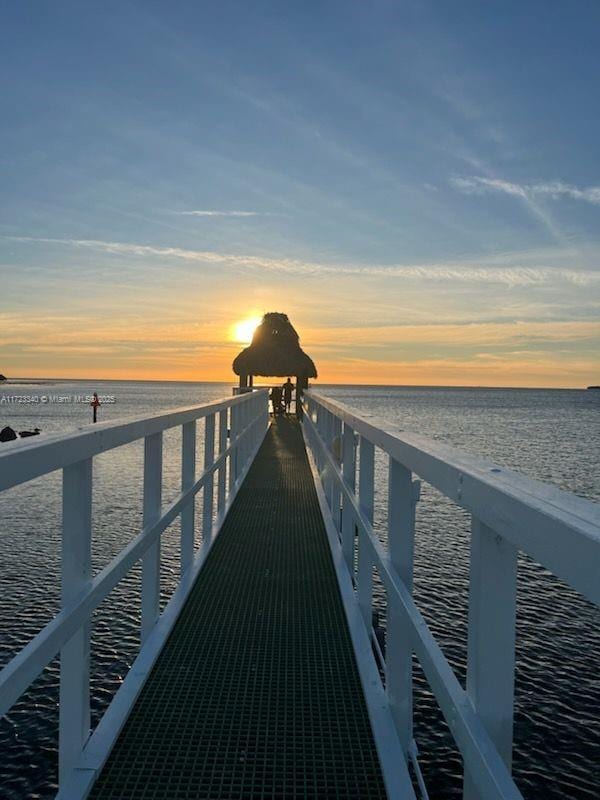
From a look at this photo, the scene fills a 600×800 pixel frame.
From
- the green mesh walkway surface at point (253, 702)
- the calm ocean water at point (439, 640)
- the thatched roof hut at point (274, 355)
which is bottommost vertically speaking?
the calm ocean water at point (439, 640)

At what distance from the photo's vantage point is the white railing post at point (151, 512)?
3.51 m

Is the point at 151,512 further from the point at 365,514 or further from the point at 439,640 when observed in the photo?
the point at 439,640

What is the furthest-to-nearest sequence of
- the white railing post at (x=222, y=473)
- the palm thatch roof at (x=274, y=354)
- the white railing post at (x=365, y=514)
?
the palm thatch roof at (x=274, y=354), the white railing post at (x=222, y=473), the white railing post at (x=365, y=514)

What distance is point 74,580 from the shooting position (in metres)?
2.34

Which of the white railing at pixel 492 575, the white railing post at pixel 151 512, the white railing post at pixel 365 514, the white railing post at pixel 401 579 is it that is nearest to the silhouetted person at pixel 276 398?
the white railing post at pixel 365 514

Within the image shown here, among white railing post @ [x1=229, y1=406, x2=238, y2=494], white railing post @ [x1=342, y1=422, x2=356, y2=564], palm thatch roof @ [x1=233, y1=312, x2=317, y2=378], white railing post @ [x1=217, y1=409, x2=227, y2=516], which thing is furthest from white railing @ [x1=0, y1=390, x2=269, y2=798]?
palm thatch roof @ [x1=233, y1=312, x2=317, y2=378]

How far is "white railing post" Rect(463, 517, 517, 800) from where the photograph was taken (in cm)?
151

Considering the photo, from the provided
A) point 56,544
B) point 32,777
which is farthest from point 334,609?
point 56,544

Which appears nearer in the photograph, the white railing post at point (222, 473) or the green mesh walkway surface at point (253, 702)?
the green mesh walkway surface at point (253, 702)

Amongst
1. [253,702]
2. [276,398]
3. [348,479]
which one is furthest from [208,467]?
[276,398]

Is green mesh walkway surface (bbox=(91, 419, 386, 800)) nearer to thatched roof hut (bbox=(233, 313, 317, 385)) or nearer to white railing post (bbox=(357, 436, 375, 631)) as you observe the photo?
white railing post (bbox=(357, 436, 375, 631))

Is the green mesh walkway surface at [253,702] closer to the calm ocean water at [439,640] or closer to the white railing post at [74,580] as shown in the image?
the white railing post at [74,580]

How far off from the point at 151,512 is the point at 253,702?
3.53ft

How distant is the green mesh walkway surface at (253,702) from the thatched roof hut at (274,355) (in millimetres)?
26172
